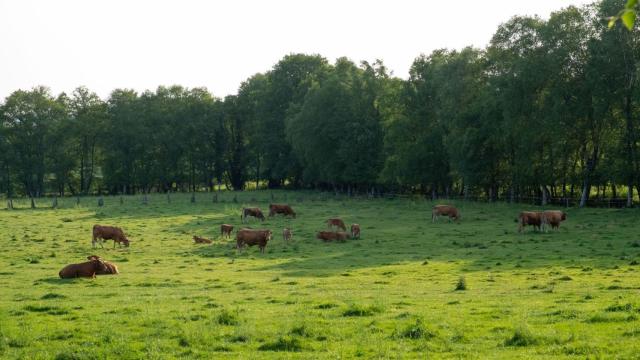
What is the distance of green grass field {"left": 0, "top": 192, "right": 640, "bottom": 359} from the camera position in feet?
39.7

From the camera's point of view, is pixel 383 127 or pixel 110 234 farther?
pixel 383 127

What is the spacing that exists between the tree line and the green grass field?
35.4 feet

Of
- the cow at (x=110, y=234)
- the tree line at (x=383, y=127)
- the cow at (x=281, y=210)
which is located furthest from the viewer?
the cow at (x=281, y=210)

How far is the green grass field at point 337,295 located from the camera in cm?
1210

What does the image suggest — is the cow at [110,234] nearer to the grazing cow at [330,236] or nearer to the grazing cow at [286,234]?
the grazing cow at [286,234]

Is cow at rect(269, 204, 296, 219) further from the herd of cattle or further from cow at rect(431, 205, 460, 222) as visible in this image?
cow at rect(431, 205, 460, 222)

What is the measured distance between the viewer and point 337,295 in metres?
18.9

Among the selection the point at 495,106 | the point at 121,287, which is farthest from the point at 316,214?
the point at 121,287

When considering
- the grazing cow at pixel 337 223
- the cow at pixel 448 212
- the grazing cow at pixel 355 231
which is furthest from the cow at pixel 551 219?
the grazing cow at pixel 337 223

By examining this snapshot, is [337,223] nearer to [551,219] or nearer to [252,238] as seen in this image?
[252,238]

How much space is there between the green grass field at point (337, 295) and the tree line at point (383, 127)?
35.4 ft

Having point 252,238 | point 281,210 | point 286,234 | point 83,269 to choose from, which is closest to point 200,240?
point 252,238

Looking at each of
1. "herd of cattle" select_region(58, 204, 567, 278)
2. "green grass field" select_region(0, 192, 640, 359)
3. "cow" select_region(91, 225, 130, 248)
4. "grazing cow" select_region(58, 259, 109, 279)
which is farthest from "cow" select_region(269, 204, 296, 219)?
"grazing cow" select_region(58, 259, 109, 279)

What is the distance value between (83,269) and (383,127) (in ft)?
181
